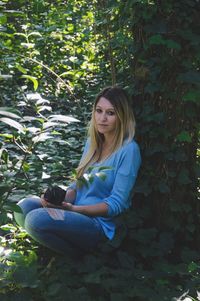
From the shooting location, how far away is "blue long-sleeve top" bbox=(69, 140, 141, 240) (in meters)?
2.99

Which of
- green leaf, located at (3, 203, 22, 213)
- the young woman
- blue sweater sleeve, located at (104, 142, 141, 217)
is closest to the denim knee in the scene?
the young woman

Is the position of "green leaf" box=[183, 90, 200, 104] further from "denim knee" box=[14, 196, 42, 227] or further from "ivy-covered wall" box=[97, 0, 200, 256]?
"denim knee" box=[14, 196, 42, 227]

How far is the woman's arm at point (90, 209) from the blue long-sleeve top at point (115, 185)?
0.10ft

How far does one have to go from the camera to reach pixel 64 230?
9.60ft

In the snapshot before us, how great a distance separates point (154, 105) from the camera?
126 inches

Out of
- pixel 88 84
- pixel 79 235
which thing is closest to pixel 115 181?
pixel 79 235

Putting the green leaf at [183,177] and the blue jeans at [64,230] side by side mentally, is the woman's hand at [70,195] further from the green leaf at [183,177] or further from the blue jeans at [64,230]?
the green leaf at [183,177]

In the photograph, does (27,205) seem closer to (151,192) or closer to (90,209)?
(90,209)

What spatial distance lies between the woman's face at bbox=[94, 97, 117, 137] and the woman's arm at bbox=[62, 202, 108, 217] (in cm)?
48

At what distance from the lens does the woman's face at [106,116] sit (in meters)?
3.14

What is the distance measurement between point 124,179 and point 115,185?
0.07 metres

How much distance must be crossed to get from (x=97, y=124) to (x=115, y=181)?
1.32 ft

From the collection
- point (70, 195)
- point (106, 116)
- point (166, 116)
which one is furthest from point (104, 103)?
point (70, 195)

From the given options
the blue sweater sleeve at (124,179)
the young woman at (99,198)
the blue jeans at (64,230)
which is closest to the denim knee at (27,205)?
the young woman at (99,198)
